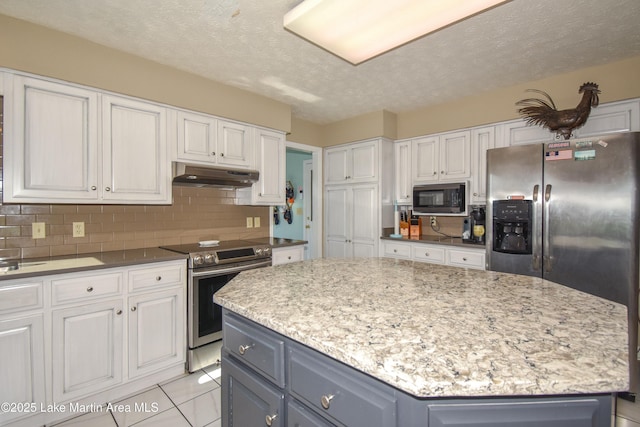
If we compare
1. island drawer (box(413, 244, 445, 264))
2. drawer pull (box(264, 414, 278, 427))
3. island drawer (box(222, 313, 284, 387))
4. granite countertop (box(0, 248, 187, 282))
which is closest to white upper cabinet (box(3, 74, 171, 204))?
granite countertop (box(0, 248, 187, 282))

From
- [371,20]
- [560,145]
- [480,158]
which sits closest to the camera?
[371,20]

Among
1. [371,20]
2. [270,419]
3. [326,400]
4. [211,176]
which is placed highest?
[371,20]

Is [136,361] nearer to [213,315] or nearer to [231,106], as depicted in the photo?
[213,315]

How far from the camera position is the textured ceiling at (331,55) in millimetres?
1823

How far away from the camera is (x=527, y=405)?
67cm

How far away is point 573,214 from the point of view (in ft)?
7.23

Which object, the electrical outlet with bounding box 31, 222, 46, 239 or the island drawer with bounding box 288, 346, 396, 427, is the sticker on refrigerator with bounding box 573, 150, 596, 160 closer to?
the island drawer with bounding box 288, 346, 396, 427

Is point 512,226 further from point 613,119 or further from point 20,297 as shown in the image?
point 20,297

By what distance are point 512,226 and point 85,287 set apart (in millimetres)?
3142

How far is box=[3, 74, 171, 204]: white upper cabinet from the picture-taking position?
1885mm

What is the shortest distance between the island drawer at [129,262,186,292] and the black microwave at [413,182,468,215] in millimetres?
2605

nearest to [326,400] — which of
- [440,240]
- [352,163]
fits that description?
[440,240]

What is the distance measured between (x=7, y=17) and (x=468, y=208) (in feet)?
13.2

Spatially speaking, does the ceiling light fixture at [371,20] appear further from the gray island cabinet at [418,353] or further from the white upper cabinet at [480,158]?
the white upper cabinet at [480,158]
